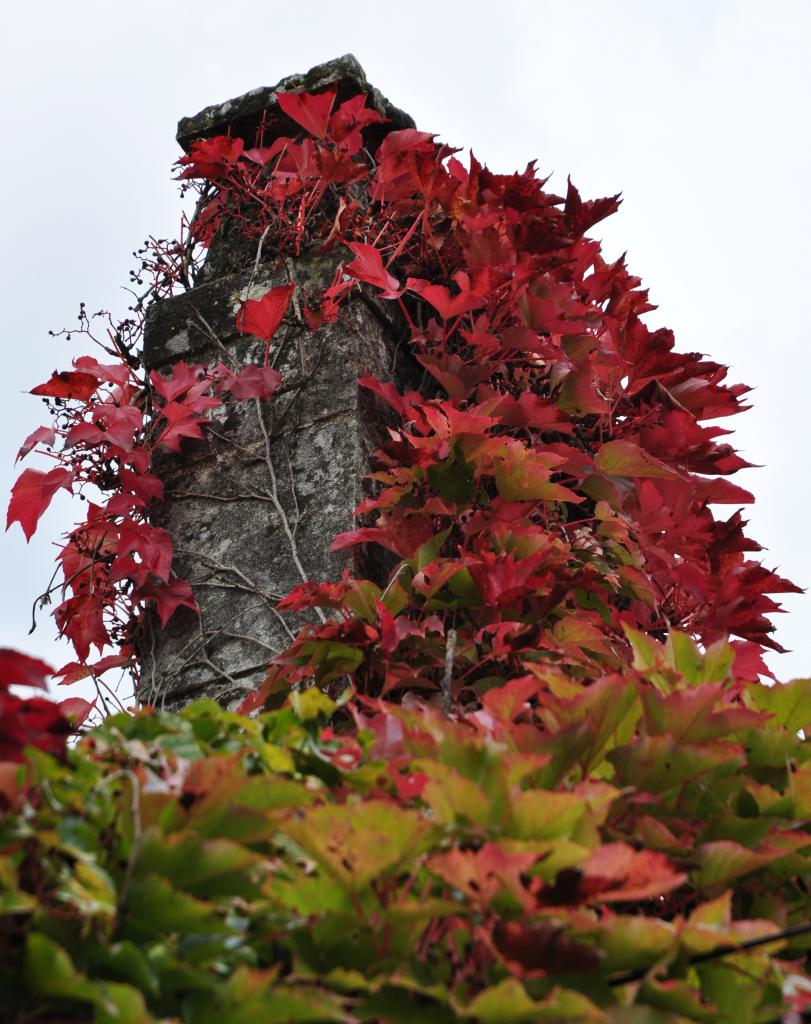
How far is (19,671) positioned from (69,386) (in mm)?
1614

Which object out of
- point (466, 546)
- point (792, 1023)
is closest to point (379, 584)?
point (466, 546)

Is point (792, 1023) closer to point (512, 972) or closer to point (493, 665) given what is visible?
point (512, 972)

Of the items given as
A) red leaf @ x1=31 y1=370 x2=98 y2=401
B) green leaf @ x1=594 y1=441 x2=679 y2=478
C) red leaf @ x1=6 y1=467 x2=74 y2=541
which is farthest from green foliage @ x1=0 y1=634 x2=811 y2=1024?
red leaf @ x1=31 y1=370 x2=98 y2=401

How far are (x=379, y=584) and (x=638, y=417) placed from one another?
66 cm

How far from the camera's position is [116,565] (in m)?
2.35

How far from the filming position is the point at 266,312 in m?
2.39

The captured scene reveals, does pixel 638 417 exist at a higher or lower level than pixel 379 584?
higher

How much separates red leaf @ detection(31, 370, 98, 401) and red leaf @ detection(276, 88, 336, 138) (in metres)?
0.69

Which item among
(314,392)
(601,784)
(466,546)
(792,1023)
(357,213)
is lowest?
(792,1023)

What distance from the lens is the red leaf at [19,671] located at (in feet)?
3.14

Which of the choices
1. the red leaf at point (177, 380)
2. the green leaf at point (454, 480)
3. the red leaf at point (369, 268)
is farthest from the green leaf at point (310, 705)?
the red leaf at point (177, 380)

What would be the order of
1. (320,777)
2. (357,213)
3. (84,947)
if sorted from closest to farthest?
(84,947) → (320,777) → (357,213)

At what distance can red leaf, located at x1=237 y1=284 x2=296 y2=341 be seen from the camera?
238cm

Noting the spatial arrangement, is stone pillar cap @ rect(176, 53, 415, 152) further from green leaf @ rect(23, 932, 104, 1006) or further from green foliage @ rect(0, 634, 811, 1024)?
green leaf @ rect(23, 932, 104, 1006)
